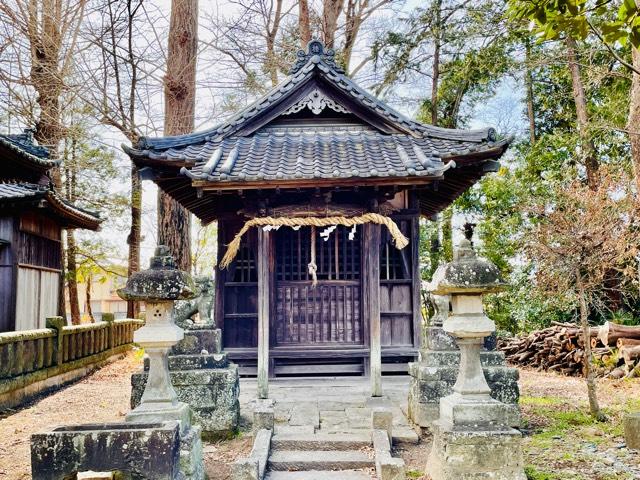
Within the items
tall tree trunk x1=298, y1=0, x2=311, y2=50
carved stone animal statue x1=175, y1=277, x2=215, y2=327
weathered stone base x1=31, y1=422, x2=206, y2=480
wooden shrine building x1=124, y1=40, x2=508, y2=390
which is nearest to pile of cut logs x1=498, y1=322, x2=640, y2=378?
wooden shrine building x1=124, y1=40, x2=508, y2=390

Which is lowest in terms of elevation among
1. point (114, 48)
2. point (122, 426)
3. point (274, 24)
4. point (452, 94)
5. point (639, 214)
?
point (122, 426)

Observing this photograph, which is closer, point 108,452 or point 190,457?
point 108,452

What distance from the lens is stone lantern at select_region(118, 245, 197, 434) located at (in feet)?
17.0

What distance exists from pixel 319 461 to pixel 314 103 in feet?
21.0

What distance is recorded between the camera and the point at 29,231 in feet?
45.0

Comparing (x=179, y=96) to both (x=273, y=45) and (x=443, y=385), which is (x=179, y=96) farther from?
(x=443, y=385)

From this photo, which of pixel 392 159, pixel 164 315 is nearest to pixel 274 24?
pixel 392 159

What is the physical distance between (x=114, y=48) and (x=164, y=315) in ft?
32.7

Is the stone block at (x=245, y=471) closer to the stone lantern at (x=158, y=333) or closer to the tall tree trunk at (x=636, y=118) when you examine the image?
the stone lantern at (x=158, y=333)

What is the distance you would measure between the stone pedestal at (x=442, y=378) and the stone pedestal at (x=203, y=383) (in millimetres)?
2548

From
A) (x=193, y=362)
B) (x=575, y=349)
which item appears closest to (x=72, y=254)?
(x=193, y=362)

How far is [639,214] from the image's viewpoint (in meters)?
11.0

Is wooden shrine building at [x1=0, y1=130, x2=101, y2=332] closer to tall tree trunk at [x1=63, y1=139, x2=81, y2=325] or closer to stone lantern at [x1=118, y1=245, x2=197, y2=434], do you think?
tall tree trunk at [x1=63, y1=139, x2=81, y2=325]

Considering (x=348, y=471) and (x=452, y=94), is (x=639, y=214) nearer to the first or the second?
(x=348, y=471)
